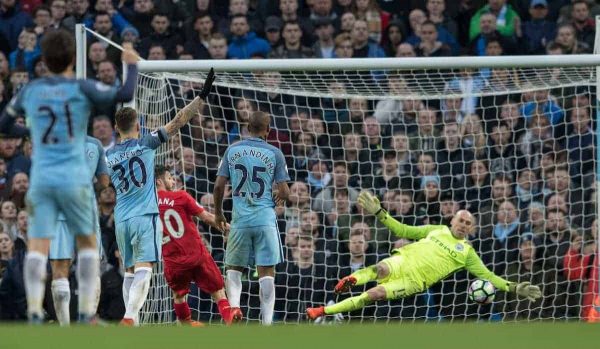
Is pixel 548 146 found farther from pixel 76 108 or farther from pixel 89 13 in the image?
pixel 76 108

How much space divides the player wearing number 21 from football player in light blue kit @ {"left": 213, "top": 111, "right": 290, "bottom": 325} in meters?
0.64

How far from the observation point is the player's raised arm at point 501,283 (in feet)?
42.8

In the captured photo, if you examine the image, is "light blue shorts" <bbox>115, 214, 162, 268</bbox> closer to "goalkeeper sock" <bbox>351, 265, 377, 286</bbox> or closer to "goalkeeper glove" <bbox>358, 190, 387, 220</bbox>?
"goalkeeper sock" <bbox>351, 265, 377, 286</bbox>

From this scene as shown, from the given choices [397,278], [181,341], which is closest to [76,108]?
[181,341]

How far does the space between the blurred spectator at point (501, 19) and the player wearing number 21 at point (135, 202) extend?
6365 millimetres

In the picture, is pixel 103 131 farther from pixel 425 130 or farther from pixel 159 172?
pixel 425 130

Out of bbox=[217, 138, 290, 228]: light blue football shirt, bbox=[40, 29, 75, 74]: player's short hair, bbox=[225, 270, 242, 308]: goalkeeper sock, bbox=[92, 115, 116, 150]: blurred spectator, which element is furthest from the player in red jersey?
bbox=[40, 29, 75, 74]: player's short hair

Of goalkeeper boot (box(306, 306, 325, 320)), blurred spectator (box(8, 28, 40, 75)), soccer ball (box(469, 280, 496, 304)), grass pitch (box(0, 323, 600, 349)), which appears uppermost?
blurred spectator (box(8, 28, 40, 75))

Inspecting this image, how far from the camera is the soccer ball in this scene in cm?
1330

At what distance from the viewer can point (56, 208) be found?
8453 millimetres

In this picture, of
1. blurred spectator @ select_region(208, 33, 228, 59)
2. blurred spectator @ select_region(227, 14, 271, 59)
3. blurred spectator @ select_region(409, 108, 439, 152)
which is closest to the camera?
blurred spectator @ select_region(409, 108, 439, 152)

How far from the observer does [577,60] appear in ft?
43.1

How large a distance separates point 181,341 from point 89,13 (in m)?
11.7

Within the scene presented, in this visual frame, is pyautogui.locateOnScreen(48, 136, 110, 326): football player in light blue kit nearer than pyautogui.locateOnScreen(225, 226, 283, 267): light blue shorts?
Yes
